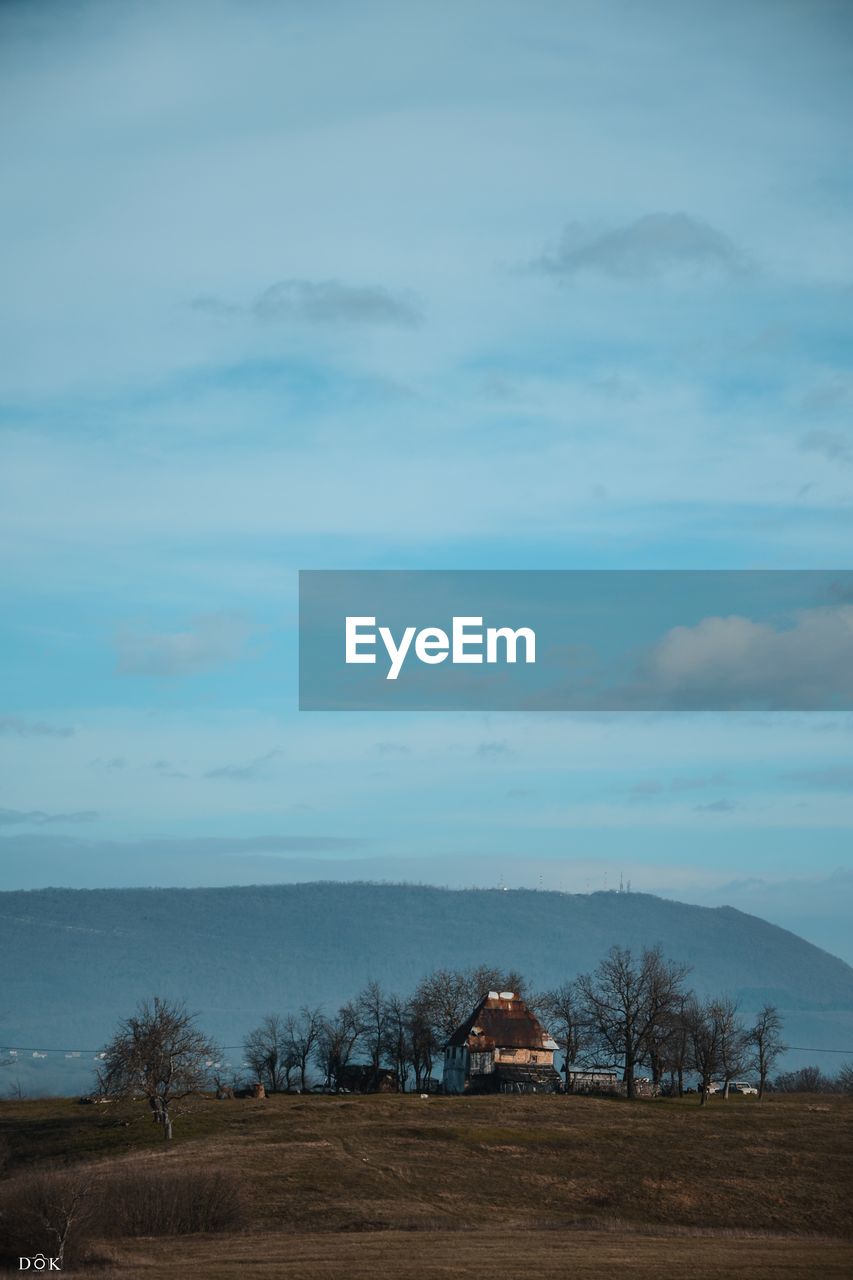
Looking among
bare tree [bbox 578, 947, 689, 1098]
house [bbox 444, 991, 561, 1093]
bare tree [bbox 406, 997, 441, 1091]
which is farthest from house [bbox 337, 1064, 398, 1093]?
bare tree [bbox 578, 947, 689, 1098]

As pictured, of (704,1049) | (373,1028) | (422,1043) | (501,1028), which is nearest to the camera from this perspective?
(704,1049)

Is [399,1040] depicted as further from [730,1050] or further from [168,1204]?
[168,1204]

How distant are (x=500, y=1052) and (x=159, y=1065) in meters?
35.5

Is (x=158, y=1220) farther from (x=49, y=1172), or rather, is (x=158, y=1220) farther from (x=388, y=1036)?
(x=388, y=1036)

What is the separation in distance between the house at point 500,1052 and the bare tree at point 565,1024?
2737mm

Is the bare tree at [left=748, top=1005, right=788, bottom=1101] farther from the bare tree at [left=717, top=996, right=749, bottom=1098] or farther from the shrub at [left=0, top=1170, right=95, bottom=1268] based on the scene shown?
the shrub at [left=0, top=1170, right=95, bottom=1268]

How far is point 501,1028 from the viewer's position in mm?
131375

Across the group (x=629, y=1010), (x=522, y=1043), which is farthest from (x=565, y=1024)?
(x=629, y=1010)

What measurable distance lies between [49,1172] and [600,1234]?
94.1ft

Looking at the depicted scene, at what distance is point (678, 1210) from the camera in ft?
273

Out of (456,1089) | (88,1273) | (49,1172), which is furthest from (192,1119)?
(88,1273)

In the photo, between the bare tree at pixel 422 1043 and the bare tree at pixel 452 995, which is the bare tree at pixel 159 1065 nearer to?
the bare tree at pixel 422 1043

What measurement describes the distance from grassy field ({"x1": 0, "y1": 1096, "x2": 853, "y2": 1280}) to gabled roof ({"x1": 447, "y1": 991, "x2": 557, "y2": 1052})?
15629mm

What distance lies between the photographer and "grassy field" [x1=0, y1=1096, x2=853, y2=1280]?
65500mm
